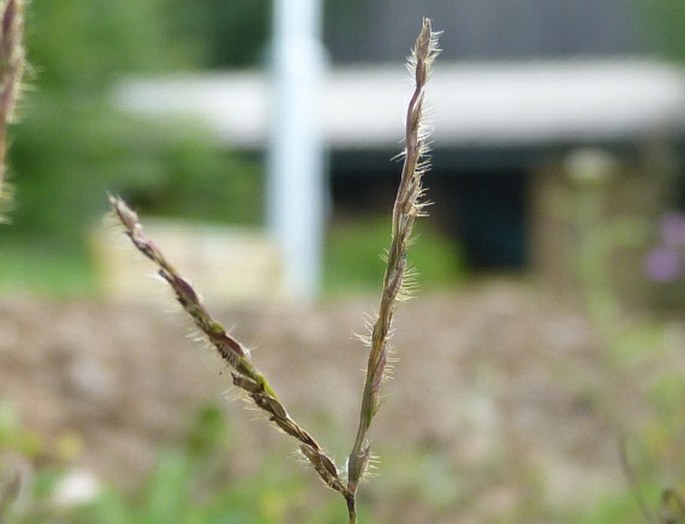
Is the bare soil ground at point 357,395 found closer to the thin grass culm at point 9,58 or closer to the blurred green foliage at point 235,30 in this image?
the thin grass culm at point 9,58

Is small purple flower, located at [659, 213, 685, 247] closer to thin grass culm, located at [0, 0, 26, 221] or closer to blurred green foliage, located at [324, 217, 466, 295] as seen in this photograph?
thin grass culm, located at [0, 0, 26, 221]

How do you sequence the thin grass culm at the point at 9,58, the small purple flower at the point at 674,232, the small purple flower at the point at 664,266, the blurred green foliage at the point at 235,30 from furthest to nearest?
the blurred green foliage at the point at 235,30 → the small purple flower at the point at 664,266 → the small purple flower at the point at 674,232 → the thin grass culm at the point at 9,58

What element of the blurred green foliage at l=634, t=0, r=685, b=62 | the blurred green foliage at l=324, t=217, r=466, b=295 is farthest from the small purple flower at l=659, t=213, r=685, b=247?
the blurred green foliage at l=324, t=217, r=466, b=295

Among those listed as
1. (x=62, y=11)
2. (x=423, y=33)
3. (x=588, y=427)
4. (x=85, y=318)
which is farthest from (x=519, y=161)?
(x=423, y=33)

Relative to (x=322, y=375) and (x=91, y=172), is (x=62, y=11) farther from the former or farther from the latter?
(x=322, y=375)

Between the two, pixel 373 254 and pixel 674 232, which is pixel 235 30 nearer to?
pixel 373 254

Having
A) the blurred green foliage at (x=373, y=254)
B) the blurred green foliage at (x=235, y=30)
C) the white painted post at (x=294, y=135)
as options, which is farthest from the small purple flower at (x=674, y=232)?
the blurred green foliage at (x=235, y=30)

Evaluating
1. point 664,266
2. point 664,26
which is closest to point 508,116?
point 664,26
